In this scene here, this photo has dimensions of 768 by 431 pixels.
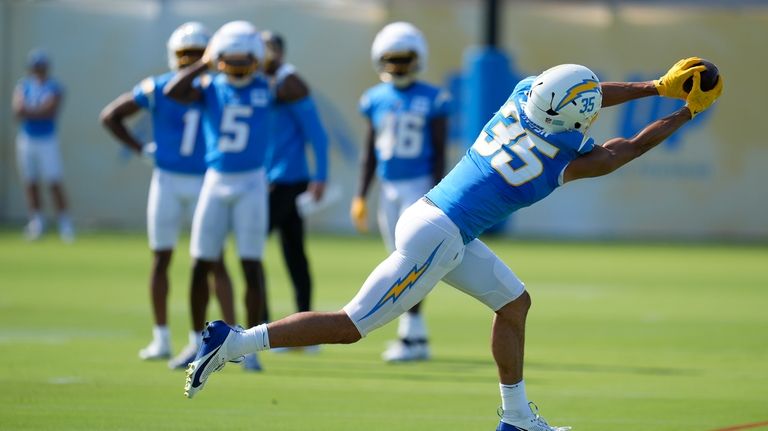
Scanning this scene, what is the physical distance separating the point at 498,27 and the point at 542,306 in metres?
8.59

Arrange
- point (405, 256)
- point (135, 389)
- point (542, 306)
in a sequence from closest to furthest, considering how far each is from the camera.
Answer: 1. point (405, 256)
2. point (135, 389)
3. point (542, 306)

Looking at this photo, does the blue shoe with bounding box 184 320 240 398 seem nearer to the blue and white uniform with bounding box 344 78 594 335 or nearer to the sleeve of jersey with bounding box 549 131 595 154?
the blue and white uniform with bounding box 344 78 594 335

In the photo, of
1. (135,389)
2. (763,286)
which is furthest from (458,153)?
(135,389)

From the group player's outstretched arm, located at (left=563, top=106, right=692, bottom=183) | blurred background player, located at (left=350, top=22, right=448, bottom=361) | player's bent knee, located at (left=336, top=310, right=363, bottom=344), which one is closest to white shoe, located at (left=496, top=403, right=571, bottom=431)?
player's bent knee, located at (left=336, top=310, right=363, bottom=344)

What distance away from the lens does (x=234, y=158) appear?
9.75m

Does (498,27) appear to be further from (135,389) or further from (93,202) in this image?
(135,389)

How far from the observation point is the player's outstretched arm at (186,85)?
9688 mm

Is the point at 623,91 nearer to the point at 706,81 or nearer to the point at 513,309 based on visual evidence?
the point at 706,81

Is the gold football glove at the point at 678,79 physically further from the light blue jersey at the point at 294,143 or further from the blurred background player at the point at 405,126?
the light blue jersey at the point at 294,143

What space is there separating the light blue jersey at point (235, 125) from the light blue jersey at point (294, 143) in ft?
3.67

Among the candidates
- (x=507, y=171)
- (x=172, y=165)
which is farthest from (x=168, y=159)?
(x=507, y=171)

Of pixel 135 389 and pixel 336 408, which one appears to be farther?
pixel 135 389

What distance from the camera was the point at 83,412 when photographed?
7.96m

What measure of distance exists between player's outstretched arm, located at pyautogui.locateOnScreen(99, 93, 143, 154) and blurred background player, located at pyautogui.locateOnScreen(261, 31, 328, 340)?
107 cm
